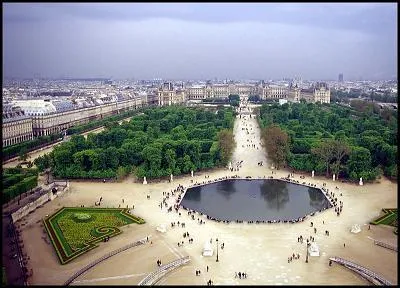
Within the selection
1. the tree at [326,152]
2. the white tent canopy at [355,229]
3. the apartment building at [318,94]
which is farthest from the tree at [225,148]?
the apartment building at [318,94]

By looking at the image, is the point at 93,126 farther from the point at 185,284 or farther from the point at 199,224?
the point at 185,284

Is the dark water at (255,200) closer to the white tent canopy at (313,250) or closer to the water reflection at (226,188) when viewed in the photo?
the water reflection at (226,188)

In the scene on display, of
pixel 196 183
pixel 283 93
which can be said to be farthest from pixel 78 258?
pixel 283 93

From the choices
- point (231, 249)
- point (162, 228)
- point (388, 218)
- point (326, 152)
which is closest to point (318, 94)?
point (326, 152)

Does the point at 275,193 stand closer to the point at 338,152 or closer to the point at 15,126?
the point at 338,152

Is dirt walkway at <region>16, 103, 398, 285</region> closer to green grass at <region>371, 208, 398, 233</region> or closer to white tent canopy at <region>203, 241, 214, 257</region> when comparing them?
white tent canopy at <region>203, 241, 214, 257</region>

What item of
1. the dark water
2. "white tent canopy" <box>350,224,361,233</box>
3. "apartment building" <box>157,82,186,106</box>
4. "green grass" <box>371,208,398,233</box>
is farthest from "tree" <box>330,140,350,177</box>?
"apartment building" <box>157,82,186,106</box>
